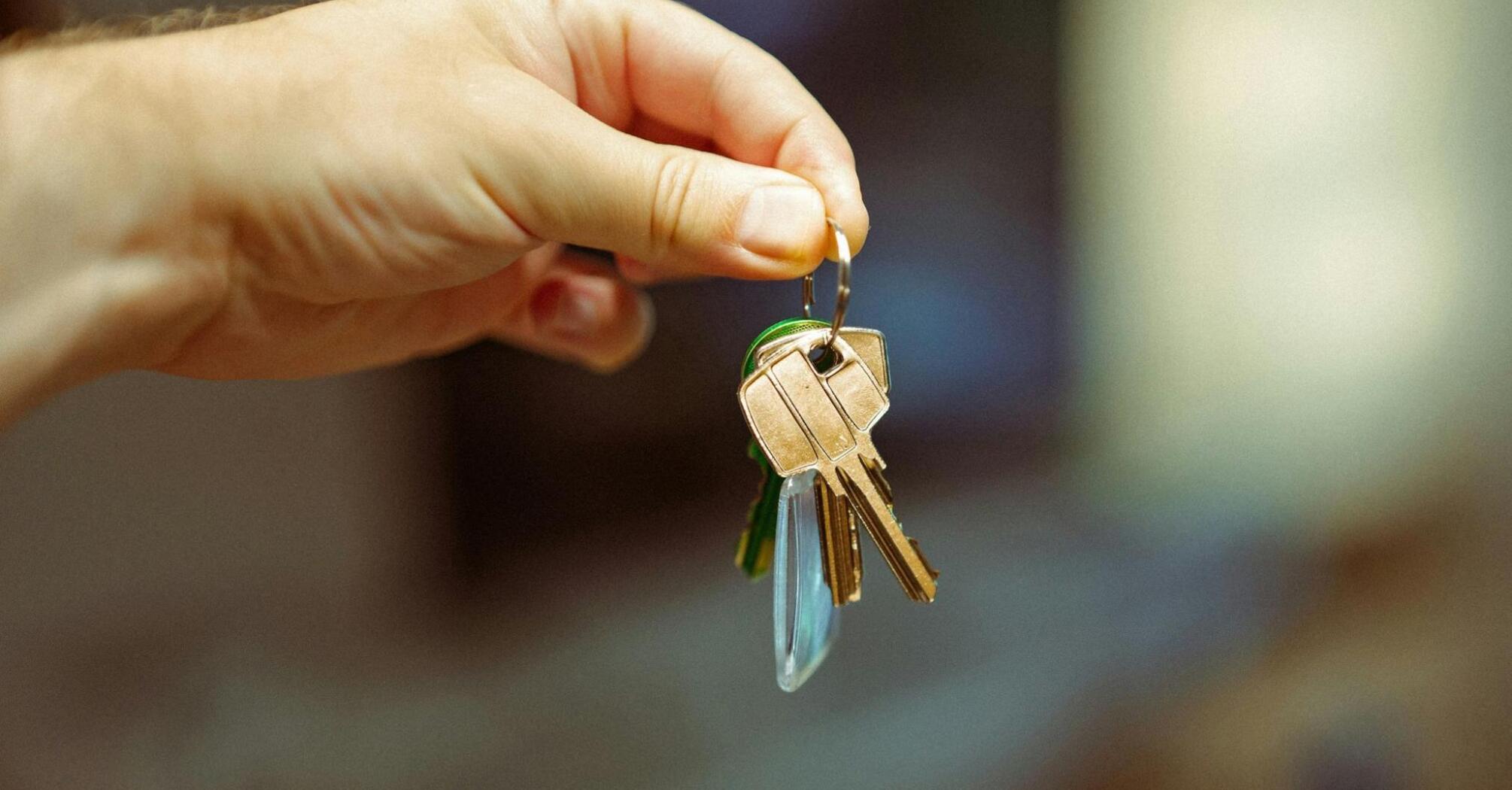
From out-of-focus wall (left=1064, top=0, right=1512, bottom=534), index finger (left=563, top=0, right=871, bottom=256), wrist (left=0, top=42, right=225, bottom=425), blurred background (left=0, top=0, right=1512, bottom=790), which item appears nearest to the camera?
wrist (left=0, top=42, right=225, bottom=425)

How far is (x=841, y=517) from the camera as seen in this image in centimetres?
58

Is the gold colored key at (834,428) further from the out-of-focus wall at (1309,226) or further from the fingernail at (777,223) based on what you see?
the out-of-focus wall at (1309,226)

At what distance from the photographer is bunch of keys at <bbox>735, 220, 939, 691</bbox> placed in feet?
1.80

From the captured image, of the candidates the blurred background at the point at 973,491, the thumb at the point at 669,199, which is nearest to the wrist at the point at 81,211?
the thumb at the point at 669,199

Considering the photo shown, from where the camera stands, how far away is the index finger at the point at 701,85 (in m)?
0.69

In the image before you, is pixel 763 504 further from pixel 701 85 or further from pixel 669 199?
pixel 701 85

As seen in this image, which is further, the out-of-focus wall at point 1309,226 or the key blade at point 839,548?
the out-of-focus wall at point 1309,226

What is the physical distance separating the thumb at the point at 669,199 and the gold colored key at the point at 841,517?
5 centimetres

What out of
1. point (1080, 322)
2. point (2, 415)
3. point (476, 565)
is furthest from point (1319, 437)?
point (2, 415)

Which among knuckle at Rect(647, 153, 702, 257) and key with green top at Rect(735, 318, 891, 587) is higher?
knuckle at Rect(647, 153, 702, 257)

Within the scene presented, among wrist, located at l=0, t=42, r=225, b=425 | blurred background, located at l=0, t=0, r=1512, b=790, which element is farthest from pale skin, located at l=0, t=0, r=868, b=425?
blurred background, located at l=0, t=0, r=1512, b=790

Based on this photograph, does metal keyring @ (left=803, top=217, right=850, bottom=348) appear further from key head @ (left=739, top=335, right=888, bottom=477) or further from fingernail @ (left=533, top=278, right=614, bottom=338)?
fingernail @ (left=533, top=278, right=614, bottom=338)

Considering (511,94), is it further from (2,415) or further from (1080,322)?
(1080,322)

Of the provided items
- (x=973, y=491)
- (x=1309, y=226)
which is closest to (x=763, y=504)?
(x=973, y=491)
